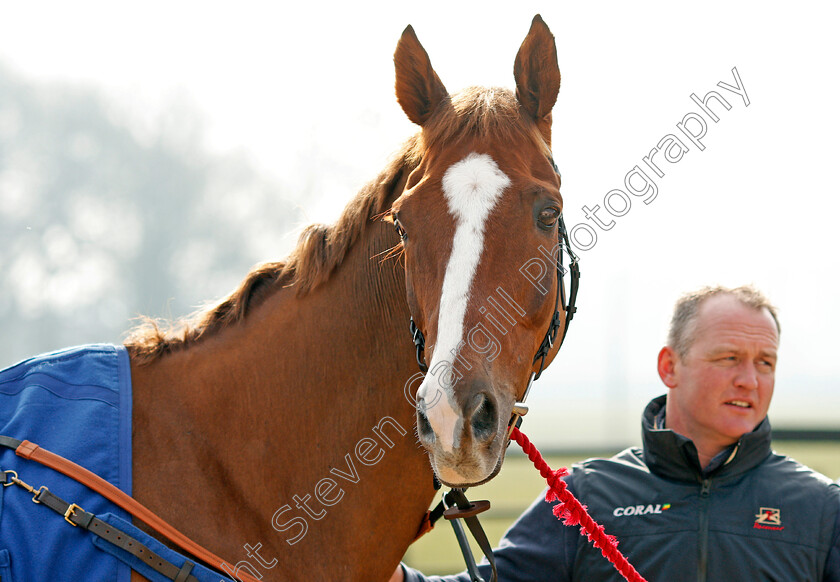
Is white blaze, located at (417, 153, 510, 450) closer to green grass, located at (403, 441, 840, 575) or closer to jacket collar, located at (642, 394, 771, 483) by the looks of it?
jacket collar, located at (642, 394, 771, 483)

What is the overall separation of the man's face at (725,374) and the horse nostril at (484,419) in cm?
126

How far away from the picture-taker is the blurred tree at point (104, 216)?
19.1m

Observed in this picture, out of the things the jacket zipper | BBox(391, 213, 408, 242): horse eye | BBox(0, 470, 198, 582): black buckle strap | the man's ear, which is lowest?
the jacket zipper

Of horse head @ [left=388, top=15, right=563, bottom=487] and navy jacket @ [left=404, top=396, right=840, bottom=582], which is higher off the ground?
horse head @ [left=388, top=15, right=563, bottom=487]

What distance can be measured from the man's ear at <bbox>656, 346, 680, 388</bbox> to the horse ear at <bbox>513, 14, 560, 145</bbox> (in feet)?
3.74

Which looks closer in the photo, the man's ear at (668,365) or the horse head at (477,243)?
the horse head at (477,243)

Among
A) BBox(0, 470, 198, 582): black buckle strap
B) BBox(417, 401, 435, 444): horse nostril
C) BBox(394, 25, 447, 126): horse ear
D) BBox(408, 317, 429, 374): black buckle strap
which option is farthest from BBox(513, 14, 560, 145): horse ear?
BBox(0, 470, 198, 582): black buckle strap

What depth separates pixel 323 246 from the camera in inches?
86.2

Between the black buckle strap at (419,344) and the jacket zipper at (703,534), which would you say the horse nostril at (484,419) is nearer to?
the black buckle strap at (419,344)

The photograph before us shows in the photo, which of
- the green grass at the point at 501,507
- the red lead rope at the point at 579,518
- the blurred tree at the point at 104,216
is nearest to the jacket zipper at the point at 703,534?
the red lead rope at the point at 579,518

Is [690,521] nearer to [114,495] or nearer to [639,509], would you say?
[639,509]

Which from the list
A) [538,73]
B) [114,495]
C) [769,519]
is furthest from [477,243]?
[769,519]

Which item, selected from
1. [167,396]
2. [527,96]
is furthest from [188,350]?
[527,96]

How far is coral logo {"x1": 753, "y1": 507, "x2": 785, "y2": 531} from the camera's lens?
234 cm
